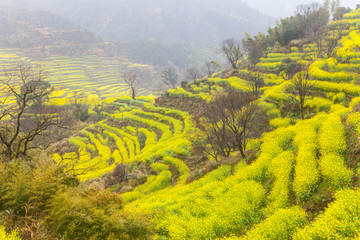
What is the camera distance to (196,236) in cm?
928

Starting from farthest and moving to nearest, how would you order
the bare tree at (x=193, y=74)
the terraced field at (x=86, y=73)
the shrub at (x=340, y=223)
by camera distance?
the terraced field at (x=86, y=73) < the bare tree at (x=193, y=74) < the shrub at (x=340, y=223)

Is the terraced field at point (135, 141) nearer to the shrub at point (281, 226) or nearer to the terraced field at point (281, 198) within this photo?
the terraced field at point (281, 198)

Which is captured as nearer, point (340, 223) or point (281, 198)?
point (340, 223)

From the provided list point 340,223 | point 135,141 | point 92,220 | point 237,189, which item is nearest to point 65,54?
point 135,141

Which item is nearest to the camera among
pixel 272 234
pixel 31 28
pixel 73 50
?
pixel 272 234

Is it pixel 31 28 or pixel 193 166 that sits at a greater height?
pixel 31 28

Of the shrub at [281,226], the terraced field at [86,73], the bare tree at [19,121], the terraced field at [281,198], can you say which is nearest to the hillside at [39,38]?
the terraced field at [86,73]

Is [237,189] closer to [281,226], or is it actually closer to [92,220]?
[281,226]

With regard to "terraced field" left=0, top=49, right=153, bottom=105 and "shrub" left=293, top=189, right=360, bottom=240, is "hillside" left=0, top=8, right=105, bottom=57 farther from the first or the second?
"shrub" left=293, top=189, right=360, bottom=240

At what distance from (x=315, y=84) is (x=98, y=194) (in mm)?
28535

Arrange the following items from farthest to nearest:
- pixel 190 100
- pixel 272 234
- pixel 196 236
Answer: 1. pixel 190 100
2. pixel 196 236
3. pixel 272 234

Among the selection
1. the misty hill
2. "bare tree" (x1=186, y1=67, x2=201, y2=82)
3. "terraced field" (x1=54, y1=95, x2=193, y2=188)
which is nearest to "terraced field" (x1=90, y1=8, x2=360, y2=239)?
"terraced field" (x1=54, y1=95, x2=193, y2=188)

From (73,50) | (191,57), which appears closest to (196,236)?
(73,50)

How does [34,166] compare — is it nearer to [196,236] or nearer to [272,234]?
[196,236]
